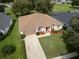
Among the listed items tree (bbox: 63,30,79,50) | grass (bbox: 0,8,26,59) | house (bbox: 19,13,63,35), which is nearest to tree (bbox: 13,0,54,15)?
house (bbox: 19,13,63,35)

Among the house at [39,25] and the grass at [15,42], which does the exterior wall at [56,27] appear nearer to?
the house at [39,25]

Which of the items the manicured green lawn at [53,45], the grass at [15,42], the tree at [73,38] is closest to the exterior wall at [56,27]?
the manicured green lawn at [53,45]

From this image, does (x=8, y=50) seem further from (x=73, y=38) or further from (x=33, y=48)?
(x=73, y=38)

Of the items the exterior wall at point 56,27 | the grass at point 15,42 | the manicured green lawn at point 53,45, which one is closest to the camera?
the manicured green lawn at point 53,45

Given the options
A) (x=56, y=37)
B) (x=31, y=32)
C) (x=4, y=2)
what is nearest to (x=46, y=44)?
(x=56, y=37)

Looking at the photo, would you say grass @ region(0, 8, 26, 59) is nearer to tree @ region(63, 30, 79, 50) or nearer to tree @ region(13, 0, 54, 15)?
tree @ region(63, 30, 79, 50)
